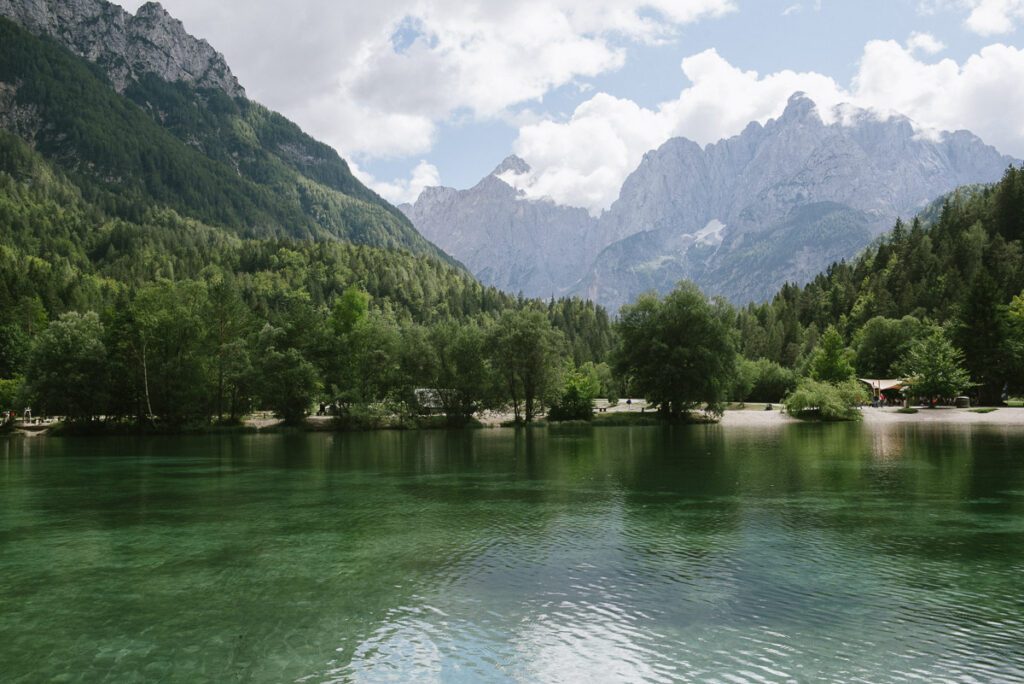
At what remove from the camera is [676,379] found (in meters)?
91.3

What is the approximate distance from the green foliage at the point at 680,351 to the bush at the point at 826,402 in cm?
1188

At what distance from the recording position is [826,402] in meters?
95.2

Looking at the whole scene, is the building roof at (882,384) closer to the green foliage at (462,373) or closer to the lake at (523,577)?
the green foliage at (462,373)

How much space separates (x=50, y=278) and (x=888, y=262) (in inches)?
7243

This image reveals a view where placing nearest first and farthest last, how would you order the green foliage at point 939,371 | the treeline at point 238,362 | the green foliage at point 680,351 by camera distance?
the treeline at point 238,362, the green foliage at point 680,351, the green foliage at point 939,371

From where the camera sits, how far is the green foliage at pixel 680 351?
90625 mm

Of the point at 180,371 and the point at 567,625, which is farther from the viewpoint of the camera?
the point at 180,371

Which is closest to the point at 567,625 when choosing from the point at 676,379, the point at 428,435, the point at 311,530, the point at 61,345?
the point at 311,530

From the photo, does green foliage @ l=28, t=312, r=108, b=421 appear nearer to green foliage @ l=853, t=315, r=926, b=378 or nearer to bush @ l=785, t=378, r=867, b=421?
bush @ l=785, t=378, r=867, b=421

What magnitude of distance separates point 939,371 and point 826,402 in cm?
1879

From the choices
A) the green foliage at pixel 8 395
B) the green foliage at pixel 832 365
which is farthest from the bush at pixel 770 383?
the green foliage at pixel 8 395

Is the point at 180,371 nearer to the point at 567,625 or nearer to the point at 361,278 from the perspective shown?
the point at 567,625

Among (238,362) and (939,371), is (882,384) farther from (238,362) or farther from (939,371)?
(238,362)

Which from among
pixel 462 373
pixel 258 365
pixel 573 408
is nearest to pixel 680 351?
pixel 573 408
